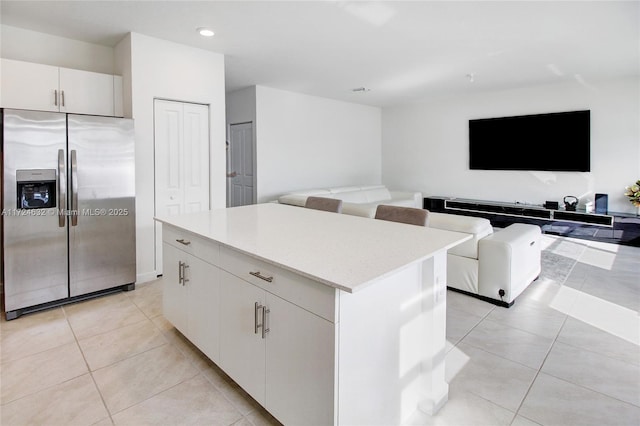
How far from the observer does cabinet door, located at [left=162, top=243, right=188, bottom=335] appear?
2281mm

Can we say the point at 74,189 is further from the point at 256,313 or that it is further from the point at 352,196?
the point at 352,196

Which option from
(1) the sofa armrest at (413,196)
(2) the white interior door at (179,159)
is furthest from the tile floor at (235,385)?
(1) the sofa armrest at (413,196)

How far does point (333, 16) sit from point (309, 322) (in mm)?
2774

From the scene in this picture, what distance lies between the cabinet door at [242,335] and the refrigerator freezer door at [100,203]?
1966mm

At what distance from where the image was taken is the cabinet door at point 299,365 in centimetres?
129

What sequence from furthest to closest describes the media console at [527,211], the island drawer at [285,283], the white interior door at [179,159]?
the media console at [527,211] → the white interior door at [179,159] → the island drawer at [285,283]

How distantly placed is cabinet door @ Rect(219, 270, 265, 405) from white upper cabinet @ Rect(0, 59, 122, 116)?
9.19ft

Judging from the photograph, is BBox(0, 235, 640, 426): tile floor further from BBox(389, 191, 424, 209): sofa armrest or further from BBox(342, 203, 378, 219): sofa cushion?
BBox(389, 191, 424, 209): sofa armrest

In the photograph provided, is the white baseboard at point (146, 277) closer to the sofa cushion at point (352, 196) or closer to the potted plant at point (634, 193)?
the sofa cushion at point (352, 196)

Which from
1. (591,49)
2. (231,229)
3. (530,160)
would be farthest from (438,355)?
(530,160)

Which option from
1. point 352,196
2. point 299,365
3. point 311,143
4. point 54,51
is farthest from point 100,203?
point 311,143

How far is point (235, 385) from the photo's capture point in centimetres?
196

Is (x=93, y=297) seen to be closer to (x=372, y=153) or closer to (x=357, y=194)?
(x=357, y=194)

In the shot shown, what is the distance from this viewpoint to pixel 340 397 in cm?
129
